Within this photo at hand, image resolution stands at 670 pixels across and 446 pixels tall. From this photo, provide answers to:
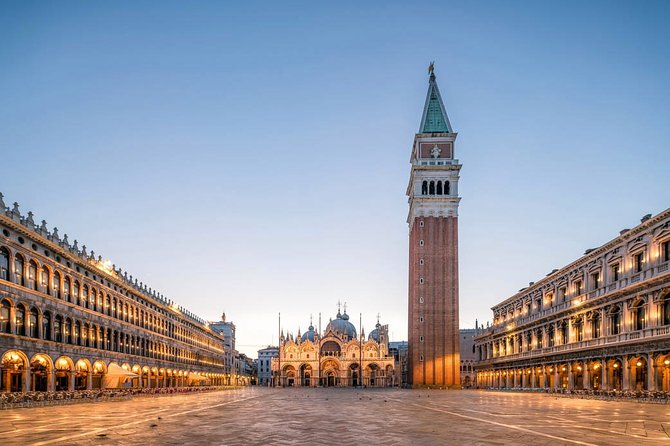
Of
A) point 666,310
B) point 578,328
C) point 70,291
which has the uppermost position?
point 70,291

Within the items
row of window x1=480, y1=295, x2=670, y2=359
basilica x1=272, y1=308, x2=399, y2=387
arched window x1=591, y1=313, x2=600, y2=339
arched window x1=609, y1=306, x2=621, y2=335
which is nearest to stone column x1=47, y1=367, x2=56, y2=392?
row of window x1=480, y1=295, x2=670, y2=359

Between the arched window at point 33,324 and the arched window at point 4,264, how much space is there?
4458 millimetres

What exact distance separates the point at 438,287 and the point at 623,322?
49667mm

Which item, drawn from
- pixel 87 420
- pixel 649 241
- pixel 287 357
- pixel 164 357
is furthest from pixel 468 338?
pixel 87 420

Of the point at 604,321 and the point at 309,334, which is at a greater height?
the point at 604,321

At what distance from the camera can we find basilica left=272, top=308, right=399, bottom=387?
14000 cm

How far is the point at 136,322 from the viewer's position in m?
74.5

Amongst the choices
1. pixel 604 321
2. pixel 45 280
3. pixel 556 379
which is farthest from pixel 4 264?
pixel 556 379

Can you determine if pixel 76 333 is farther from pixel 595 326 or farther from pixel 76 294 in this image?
pixel 595 326

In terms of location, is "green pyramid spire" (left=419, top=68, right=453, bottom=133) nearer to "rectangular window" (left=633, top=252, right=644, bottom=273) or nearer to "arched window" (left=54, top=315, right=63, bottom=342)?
"rectangular window" (left=633, top=252, right=644, bottom=273)

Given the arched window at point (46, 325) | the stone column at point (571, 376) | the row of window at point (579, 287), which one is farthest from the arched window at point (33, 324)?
the stone column at point (571, 376)

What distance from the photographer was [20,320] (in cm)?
4209

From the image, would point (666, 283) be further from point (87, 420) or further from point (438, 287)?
point (438, 287)

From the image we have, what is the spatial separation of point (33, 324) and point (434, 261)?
6733cm
